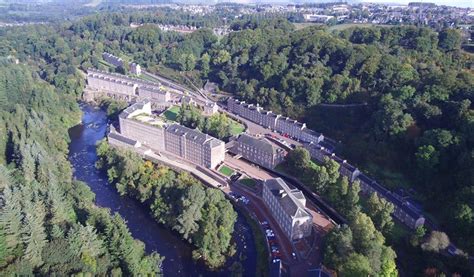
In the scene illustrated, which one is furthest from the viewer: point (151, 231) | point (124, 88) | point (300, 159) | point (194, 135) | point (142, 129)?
point (124, 88)

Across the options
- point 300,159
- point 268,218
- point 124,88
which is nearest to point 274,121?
point 300,159

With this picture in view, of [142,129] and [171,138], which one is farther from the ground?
[142,129]

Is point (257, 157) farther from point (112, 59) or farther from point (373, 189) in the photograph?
point (112, 59)

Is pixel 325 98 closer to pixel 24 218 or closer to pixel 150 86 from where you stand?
pixel 150 86

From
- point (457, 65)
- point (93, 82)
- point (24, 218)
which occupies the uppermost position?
point (457, 65)

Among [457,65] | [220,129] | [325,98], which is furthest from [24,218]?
[457,65]

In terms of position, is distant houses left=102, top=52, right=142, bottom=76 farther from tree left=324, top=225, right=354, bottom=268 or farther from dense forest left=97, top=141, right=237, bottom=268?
tree left=324, top=225, right=354, bottom=268
